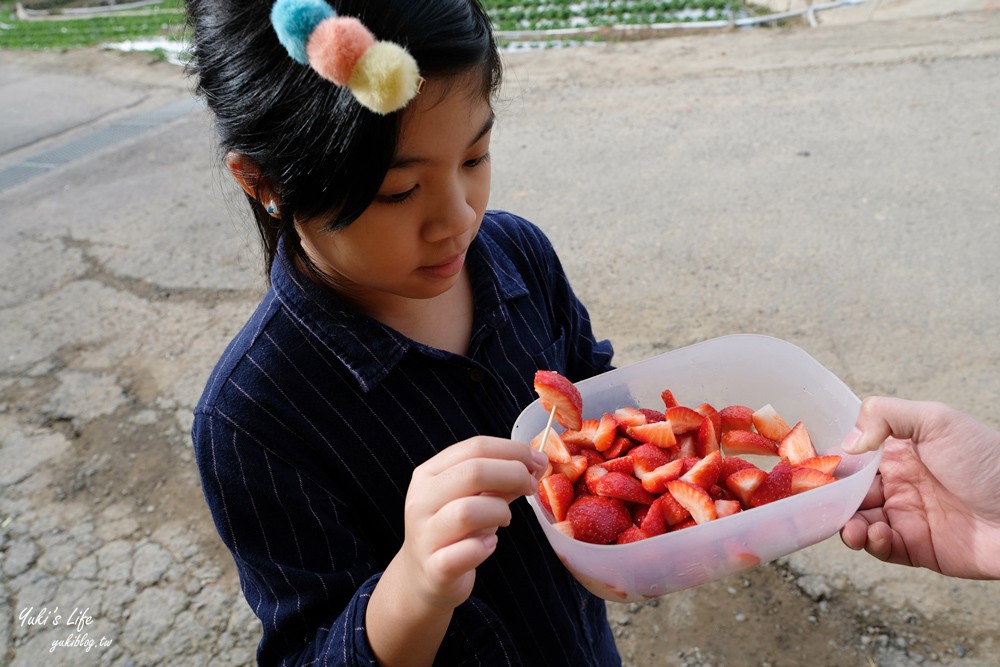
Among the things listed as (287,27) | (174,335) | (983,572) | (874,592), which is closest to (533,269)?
(287,27)

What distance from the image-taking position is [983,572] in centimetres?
114

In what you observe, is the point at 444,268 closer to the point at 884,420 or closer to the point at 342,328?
the point at 342,328

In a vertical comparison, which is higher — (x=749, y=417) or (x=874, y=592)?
(x=749, y=417)

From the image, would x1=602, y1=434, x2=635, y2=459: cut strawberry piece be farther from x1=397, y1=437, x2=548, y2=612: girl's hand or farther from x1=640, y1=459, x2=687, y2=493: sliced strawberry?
x1=397, y1=437, x2=548, y2=612: girl's hand

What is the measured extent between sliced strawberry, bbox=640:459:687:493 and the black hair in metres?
0.56

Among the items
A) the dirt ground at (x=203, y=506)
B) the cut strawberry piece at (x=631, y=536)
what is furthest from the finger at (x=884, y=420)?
the dirt ground at (x=203, y=506)

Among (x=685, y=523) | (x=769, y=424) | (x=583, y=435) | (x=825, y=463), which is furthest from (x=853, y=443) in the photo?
(x=583, y=435)

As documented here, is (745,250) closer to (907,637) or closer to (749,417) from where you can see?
(907,637)

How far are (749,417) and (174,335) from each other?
253 centimetres

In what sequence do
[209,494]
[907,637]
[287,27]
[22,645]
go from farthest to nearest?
[22,645] < [907,637] < [209,494] < [287,27]

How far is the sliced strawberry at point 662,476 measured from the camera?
3.62 ft

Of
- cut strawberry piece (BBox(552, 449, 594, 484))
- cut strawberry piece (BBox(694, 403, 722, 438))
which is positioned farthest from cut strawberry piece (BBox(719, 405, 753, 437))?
cut strawberry piece (BBox(552, 449, 594, 484))

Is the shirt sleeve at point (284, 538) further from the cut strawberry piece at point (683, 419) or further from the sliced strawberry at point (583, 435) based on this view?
A: the cut strawberry piece at point (683, 419)

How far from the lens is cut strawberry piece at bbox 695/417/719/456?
1182 millimetres
